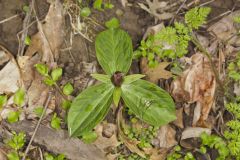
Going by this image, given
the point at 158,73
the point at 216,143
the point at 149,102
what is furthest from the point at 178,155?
the point at 158,73

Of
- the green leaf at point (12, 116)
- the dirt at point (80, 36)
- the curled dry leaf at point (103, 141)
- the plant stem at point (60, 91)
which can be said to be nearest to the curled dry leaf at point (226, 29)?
the dirt at point (80, 36)

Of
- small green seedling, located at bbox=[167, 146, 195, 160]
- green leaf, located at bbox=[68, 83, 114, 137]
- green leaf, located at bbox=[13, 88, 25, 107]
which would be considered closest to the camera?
green leaf, located at bbox=[68, 83, 114, 137]

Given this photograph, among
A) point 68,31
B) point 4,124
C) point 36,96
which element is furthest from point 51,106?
point 68,31

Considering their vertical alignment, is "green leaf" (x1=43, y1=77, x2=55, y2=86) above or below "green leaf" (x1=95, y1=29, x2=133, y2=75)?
below

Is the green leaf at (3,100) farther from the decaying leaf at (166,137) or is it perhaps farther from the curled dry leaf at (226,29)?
the curled dry leaf at (226,29)

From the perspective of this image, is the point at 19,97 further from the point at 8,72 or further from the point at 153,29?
the point at 153,29

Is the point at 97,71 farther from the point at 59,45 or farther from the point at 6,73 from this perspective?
the point at 6,73

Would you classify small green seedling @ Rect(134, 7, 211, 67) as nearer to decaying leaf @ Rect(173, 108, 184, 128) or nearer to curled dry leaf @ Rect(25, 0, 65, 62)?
decaying leaf @ Rect(173, 108, 184, 128)

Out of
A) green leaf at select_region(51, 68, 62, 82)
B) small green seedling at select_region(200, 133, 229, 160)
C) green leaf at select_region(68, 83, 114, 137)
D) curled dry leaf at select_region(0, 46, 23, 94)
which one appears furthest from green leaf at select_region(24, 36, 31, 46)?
small green seedling at select_region(200, 133, 229, 160)
